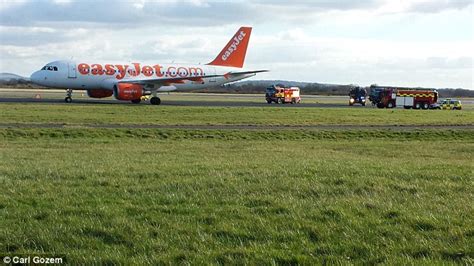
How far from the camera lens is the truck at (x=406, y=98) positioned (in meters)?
73.1

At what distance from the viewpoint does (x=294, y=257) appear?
6.18 metres

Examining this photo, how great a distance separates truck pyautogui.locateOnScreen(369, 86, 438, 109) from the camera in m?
73.1

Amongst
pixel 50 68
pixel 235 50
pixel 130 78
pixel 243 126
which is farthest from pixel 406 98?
pixel 243 126

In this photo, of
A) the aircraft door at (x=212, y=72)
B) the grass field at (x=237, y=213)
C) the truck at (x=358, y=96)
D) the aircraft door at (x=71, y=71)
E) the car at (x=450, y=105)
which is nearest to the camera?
the grass field at (x=237, y=213)

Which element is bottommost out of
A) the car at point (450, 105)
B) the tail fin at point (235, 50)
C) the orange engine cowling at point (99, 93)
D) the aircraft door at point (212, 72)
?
the car at point (450, 105)

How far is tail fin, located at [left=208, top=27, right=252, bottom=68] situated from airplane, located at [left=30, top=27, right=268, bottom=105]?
823 millimetres

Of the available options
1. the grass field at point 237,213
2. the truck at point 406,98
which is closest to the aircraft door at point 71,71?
the truck at point 406,98

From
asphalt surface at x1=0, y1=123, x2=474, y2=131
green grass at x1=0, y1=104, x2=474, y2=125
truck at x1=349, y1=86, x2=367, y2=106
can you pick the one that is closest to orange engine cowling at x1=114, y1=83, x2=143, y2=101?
green grass at x1=0, y1=104, x2=474, y2=125

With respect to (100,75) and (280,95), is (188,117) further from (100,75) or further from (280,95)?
(280,95)

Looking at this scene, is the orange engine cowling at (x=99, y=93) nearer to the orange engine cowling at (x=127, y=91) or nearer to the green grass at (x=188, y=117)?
the orange engine cowling at (x=127, y=91)

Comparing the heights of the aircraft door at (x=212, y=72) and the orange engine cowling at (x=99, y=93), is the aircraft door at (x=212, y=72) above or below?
above

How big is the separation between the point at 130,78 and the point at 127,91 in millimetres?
3574

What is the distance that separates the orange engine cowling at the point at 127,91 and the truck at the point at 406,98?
29908mm

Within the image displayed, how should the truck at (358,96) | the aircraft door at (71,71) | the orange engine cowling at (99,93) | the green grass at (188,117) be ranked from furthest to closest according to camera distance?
the truck at (358,96) → the orange engine cowling at (99,93) → the aircraft door at (71,71) → the green grass at (188,117)
